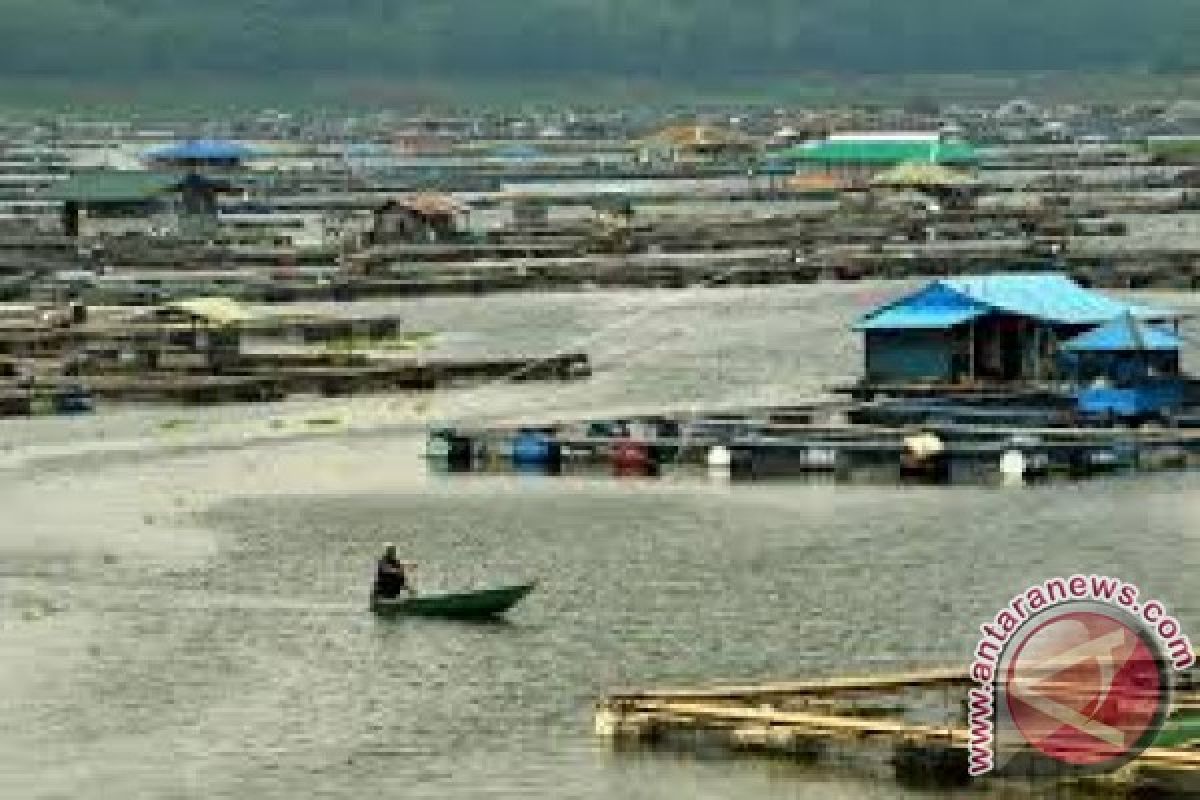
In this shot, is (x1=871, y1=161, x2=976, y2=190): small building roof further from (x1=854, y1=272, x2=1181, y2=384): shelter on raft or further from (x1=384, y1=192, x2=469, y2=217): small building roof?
(x1=854, y1=272, x2=1181, y2=384): shelter on raft

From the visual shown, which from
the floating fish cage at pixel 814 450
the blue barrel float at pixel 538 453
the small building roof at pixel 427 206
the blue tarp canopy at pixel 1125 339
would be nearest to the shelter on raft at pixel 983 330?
the blue tarp canopy at pixel 1125 339

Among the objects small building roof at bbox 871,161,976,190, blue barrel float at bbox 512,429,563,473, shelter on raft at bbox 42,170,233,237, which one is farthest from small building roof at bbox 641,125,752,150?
blue barrel float at bbox 512,429,563,473

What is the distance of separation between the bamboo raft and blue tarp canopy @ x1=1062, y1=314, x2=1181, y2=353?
18.6m

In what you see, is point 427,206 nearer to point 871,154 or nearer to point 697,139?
point 871,154

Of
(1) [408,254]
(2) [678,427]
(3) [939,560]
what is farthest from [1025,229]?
(3) [939,560]

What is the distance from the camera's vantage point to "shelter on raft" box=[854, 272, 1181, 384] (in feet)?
174

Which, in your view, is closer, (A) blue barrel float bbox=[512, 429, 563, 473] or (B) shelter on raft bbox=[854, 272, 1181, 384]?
(A) blue barrel float bbox=[512, 429, 563, 473]

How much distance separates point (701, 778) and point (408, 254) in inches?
2330

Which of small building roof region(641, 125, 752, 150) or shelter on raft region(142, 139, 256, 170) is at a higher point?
small building roof region(641, 125, 752, 150)

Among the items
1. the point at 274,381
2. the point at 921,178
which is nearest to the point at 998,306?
the point at 274,381

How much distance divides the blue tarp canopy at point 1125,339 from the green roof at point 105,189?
53092mm

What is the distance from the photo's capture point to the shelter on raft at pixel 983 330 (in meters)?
53.1

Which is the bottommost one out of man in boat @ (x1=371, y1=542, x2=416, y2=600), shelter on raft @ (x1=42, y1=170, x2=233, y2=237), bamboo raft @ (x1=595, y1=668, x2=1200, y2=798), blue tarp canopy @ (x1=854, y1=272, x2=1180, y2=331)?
bamboo raft @ (x1=595, y1=668, x2=1200, y2=798)

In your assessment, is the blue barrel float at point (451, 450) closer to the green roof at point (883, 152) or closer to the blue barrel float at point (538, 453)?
the blue barrel float at point (538, 453)
